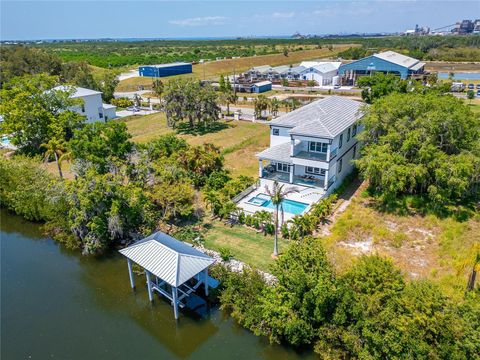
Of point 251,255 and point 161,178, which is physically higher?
point 161,178

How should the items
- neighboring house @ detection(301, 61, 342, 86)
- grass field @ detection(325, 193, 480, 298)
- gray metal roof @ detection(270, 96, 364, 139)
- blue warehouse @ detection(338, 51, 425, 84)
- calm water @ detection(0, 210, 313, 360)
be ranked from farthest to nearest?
neighboring house @ detection(301, 61, 342, 86), blue warehouse @ detection(338, 51, 425, 84), gray metal roof @ detection(270, 96, 364, 139), grass field @ detection(325, 193, 480, 298), calm water @ detection(0, 210, 313, 360)

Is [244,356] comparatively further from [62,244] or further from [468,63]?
[468,63]

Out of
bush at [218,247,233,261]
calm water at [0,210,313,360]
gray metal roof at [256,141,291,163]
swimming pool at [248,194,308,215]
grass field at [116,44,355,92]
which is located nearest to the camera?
calm water at [0,210,313,360]

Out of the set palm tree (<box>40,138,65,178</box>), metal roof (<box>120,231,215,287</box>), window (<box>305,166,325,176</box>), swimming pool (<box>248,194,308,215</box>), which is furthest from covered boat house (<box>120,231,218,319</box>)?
palm tree (<box>40,138,65,178</box>)

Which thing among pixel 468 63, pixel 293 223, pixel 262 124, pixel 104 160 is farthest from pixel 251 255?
pixel 468 63

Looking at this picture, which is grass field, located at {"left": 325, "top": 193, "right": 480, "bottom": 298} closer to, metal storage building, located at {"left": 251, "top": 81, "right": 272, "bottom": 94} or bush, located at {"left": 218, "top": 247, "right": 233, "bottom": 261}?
bush, located at {"left": 218, "top": 247, "right": 233, "bottom": 261}

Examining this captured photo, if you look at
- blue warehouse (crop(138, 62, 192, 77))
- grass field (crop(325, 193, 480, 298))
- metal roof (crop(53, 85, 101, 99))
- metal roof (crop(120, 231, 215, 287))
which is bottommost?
grass field (crop(325, 193, 480, 298))

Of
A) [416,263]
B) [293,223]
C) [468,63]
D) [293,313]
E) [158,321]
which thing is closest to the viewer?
[293,313]
